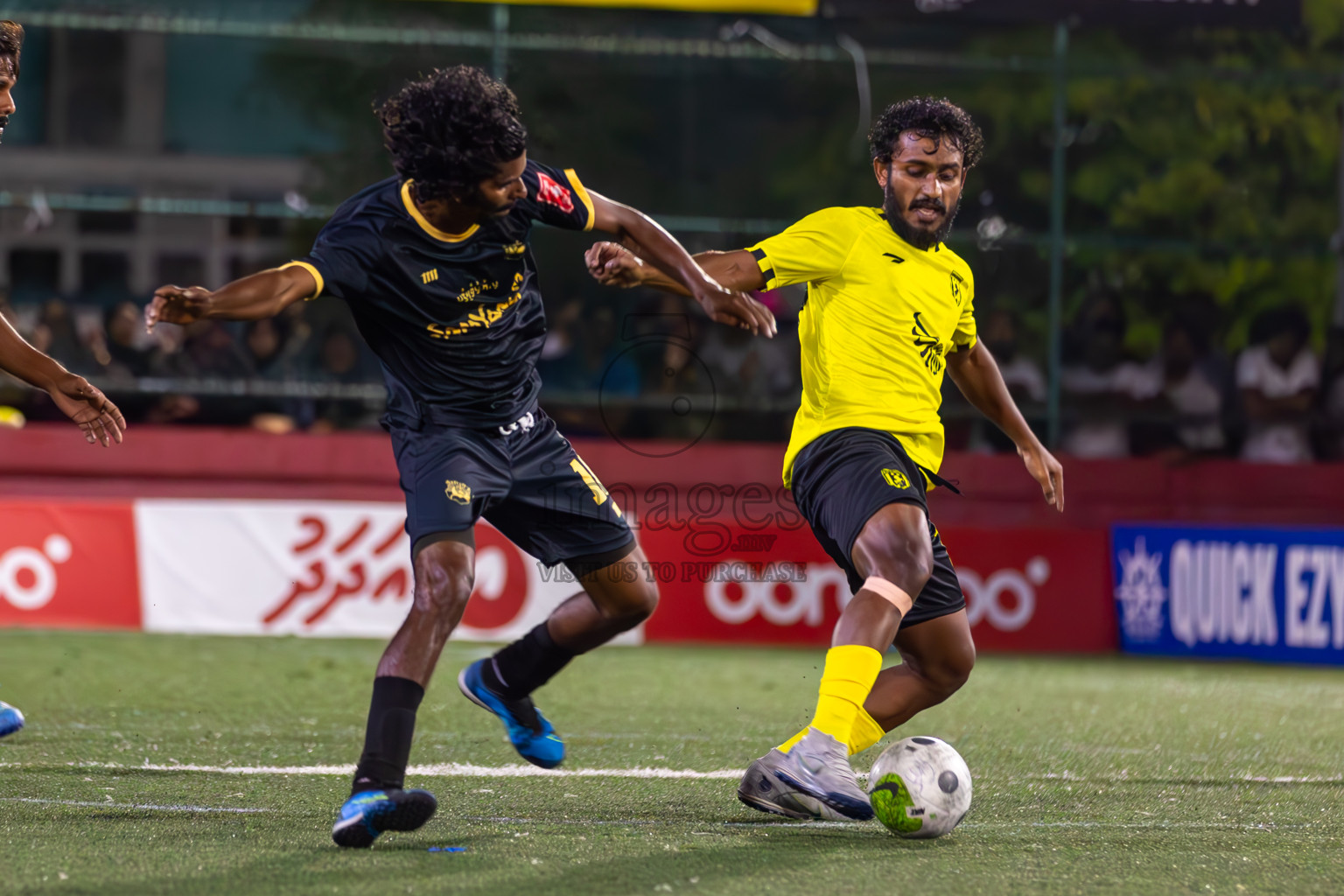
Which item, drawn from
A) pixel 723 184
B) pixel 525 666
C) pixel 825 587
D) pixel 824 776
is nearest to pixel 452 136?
pixel 525 666

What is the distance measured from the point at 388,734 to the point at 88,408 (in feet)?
5.36

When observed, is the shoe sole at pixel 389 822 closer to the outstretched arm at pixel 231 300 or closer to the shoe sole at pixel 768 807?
the shoe sole at pixel 768 807

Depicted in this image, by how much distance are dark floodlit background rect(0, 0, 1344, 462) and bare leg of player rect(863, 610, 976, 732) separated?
25.7ft

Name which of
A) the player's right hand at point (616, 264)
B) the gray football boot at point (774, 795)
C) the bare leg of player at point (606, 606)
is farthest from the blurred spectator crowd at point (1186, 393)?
the gray football boot at point (774, 795)

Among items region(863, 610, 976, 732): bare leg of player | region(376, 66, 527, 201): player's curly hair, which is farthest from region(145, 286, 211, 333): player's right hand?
region(863, 610, 976, 732): bare leg of player

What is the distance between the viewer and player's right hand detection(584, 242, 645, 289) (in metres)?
4.68

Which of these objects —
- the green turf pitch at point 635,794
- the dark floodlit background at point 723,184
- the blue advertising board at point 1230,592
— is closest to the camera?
the green turf pitch at point 635,794

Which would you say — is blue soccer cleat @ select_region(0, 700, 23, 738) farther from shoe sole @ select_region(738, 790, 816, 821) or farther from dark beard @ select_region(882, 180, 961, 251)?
dark beard @ select_region(882, 180, 961, 251)

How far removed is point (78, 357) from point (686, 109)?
532cm

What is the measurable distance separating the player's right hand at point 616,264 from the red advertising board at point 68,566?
6922mm

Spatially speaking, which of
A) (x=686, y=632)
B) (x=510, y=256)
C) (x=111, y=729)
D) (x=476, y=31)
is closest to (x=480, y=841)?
(x=510, y=256)

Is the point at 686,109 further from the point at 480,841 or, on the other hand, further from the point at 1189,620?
the point at 480,841

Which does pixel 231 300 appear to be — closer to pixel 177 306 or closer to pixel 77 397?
pixel 177 306

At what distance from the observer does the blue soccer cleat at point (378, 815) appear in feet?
12.6
